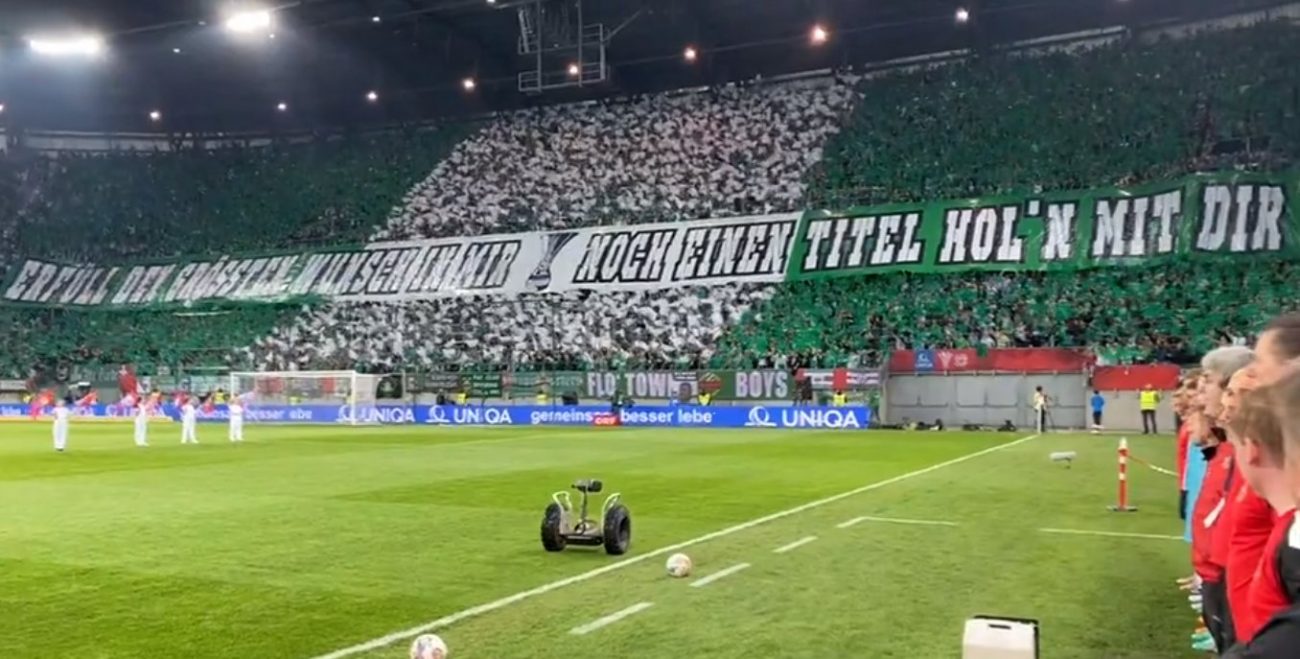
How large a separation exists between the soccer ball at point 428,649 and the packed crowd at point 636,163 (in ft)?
133

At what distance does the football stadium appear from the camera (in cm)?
898

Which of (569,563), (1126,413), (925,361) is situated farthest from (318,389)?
(569,563)

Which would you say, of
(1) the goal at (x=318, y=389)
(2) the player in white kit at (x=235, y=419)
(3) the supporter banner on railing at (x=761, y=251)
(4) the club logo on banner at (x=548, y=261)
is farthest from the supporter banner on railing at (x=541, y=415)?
(2) the player in white kit at (x=235, y=419)

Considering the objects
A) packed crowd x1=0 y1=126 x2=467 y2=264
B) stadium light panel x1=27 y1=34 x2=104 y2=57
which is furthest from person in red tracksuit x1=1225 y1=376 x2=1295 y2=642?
packed crowd x1=0 y1=126 x2=467 y2=264

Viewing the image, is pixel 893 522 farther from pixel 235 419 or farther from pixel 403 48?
pixel 403 48

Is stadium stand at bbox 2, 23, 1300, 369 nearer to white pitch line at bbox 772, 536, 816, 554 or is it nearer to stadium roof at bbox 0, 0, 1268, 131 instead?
stadium roof at bbox 0, 0, 1268, 131

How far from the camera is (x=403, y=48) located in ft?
167

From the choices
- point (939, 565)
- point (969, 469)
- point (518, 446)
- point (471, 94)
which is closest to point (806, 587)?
point (939, 565)

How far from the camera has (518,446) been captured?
2903 cm

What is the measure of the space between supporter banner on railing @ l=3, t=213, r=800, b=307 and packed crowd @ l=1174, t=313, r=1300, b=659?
37.7 meters

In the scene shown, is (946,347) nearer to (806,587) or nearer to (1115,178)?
(1115,178)

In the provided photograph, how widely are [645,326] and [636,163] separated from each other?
10363 mm

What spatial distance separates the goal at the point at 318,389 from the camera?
4538cm

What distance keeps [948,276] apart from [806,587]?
33310 mm
